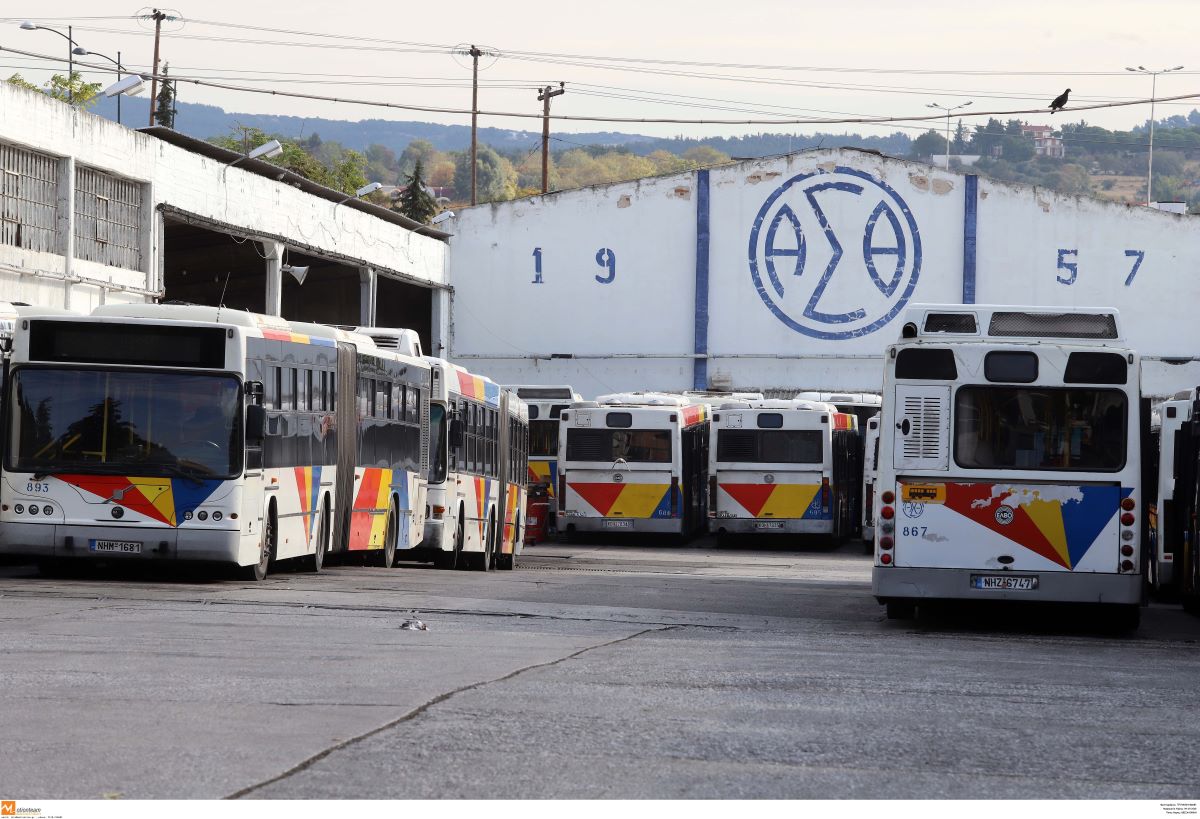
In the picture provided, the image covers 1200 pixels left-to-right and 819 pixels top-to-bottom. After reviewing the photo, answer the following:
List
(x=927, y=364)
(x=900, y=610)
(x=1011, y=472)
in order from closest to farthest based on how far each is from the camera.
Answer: (x=1011, y=472), (x=927, y=364), (x=900, y=610)

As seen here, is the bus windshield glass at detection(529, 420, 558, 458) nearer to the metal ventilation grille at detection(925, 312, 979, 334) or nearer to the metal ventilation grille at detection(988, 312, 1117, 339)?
the metal ventilation grille at detection(925, 312, 979, 334)

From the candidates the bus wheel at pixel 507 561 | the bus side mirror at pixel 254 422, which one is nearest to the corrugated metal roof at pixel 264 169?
the bus wheel at pixel 507 561

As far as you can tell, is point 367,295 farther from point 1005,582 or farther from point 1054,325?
point 1005,582

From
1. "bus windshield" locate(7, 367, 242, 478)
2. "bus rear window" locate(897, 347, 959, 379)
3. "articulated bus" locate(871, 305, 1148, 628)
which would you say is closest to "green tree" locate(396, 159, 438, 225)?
"bus windshield" locate(7, 367, 242, 478)

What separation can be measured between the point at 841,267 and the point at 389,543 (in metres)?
35.4

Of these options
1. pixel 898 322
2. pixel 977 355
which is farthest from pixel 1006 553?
pixel 898 322

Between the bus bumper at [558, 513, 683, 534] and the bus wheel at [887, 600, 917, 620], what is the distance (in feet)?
68.7

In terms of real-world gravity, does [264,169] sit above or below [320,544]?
above

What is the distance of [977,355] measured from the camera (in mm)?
17422

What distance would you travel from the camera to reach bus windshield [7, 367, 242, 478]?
A: 63.5ft

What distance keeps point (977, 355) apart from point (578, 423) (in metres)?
23.0

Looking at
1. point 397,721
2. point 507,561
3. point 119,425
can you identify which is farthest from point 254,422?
point 507,561

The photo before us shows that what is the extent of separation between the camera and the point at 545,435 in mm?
43375

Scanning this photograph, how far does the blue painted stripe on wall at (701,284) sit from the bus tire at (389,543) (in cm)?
3428
